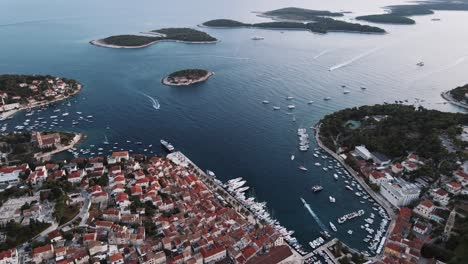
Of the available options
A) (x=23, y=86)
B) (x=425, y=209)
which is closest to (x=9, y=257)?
(x=425, y=209)

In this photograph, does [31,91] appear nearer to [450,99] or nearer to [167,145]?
[167,145]

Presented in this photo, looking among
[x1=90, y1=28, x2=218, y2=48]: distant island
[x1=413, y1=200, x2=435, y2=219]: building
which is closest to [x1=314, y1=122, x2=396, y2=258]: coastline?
[x1=413, y1=200, x2=435, y2=219]: building

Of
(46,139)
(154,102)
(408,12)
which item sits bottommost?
(46,139)

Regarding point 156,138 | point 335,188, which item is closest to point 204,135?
point 156,138

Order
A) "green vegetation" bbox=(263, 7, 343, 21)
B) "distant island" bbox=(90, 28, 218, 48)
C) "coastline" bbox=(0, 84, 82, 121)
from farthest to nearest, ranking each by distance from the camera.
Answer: "green vegetation" bbox=(263, 7, 343, 21)
"distant island" bbox=(90, 28, 218, 48)
"coastline" bbox=(0, 84, 82, 121)

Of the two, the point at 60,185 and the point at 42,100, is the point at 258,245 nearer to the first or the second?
the point at 60,185

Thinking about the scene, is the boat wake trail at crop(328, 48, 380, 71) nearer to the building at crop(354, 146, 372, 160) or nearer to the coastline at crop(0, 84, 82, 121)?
the building at crop(354, 146, 372, 160)

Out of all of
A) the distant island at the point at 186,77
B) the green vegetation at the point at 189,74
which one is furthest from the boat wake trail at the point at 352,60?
the green vegetation at the point at 189,74
